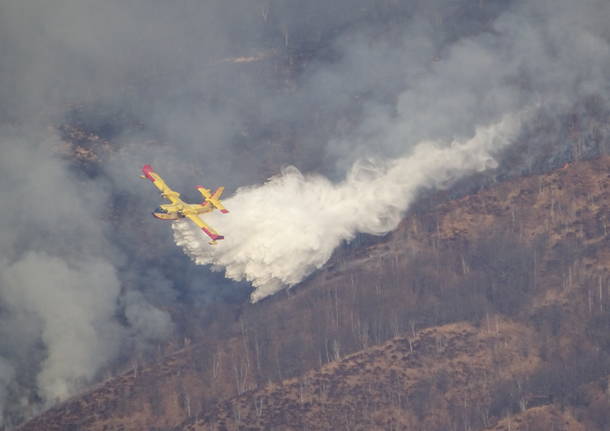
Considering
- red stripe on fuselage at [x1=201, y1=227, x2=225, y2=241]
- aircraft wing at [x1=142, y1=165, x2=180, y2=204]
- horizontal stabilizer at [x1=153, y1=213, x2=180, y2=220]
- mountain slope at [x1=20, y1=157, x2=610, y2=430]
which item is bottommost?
mountain slope at [x1=20, y1=157, x2=610, y2=430]

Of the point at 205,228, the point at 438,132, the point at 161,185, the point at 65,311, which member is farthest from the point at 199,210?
the point at 438,132

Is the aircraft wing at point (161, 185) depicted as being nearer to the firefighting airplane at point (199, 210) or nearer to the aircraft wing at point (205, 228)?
the firefighting airplane at point (199, 210)

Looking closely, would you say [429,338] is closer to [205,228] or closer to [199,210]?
[205,228]

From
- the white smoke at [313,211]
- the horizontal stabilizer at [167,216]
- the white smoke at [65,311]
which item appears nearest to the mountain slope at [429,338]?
the white smoke at [65,311]

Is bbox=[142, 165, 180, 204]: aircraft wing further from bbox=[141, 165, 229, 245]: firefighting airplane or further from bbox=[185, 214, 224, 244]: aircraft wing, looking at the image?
bbox=[185, 214, 224, 244]: aircraft wing

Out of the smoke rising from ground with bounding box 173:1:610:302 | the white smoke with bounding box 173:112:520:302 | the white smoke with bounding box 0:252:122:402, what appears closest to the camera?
the white smoke with bounding box 173:112:520:302

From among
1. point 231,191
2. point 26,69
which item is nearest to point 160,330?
point 231,191

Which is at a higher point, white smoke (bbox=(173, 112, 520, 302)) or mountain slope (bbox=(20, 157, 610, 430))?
white smoke (bbox=(173, 112, 520, 302))

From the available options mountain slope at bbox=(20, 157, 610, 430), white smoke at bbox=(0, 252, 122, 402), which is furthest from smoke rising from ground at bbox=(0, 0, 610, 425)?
mountain slope at bbox=(20, 157, 610, 430)
